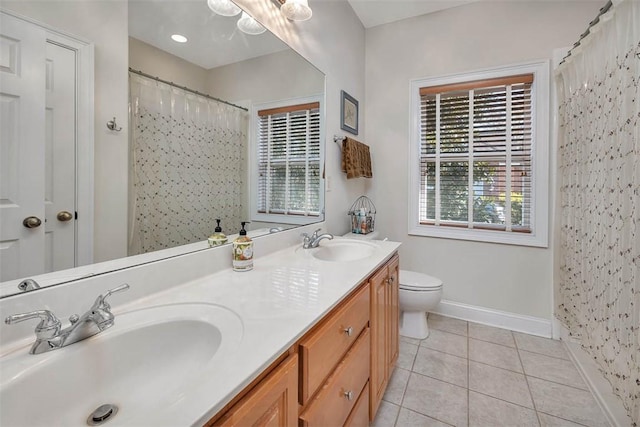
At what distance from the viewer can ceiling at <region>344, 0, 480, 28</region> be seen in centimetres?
238

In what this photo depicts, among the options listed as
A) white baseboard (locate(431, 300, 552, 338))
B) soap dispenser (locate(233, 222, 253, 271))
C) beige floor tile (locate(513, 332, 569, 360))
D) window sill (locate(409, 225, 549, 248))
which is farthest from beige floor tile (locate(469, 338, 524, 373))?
soap dispenser (locate(233, 222, 253, 271))

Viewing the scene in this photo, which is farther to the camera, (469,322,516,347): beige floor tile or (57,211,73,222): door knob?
(469,322,516,347): beige floor tile

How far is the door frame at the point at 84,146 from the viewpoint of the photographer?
75 centimetres

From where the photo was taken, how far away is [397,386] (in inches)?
66.0

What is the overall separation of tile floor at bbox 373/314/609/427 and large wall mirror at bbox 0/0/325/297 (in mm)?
1199

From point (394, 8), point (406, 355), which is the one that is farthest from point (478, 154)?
point (406, 355)

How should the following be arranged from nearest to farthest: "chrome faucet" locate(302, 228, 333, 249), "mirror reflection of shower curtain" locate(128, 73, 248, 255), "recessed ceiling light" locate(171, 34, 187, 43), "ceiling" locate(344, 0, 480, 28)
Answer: "mirror reflection of shower curtain" locate(128, 73, 248, 255) → "recessed ceiling light" locate(171, 34, 187, 43) → "chrome faucet" locate(302, 228, 333, 249) → "ceiling" locate(344, 0, 480, 28)

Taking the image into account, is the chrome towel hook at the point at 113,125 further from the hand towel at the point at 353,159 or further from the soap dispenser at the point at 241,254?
the hand towel at the point at 353,159

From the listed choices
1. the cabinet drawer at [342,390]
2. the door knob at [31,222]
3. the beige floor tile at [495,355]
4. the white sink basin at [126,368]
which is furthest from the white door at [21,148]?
the beige floor tile at [495,355]

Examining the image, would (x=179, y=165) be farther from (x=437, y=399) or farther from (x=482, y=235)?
(x=482, y=235)

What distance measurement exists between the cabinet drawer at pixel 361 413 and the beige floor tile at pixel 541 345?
4.91 ft

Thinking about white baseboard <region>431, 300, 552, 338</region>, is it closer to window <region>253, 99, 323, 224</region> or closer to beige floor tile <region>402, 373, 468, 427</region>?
beige floor tile <region>402, 373, 468, 427</region>

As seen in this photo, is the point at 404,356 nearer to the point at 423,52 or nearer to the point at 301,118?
the point at 301,118

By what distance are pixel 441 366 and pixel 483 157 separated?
1.67 metres
